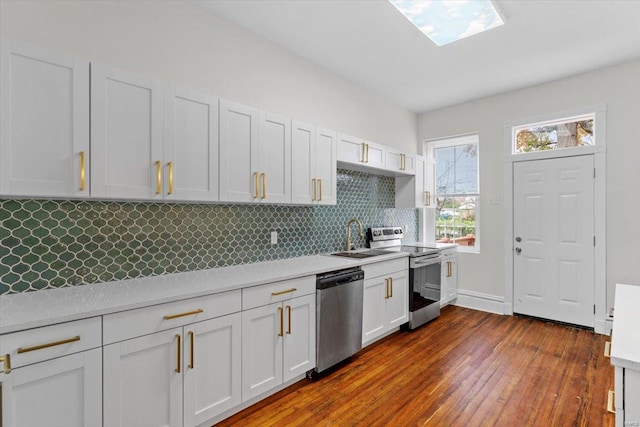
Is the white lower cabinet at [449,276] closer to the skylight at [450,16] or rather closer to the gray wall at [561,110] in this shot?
the gray wall at [561,110]

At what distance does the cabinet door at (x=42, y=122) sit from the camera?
1.52m

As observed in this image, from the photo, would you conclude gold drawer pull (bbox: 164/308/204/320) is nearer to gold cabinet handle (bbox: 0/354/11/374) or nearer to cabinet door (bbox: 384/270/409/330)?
gold cabinet handle (bbox: 0/354/11/374)

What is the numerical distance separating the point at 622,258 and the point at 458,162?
2248 millimetres

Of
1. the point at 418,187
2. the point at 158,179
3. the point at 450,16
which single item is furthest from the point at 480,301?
the point at 158,179

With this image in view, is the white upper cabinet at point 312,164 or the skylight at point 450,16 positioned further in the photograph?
the white upper cabinet at point 312,164

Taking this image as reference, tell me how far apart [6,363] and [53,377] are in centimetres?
20

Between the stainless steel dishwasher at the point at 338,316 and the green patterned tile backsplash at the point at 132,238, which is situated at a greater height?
the green patterned tile backsplash at the point at 132,238

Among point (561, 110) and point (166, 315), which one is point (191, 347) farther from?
point (561, 110)

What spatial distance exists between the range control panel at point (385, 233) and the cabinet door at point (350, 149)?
1039mm

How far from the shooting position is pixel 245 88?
112 inches

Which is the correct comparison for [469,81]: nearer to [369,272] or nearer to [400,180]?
[400,180]

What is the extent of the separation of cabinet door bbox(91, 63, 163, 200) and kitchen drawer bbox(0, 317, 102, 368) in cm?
72

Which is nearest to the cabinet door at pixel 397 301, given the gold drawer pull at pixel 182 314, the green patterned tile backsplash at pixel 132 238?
the green patterned tile backsplash at pixel 132 238

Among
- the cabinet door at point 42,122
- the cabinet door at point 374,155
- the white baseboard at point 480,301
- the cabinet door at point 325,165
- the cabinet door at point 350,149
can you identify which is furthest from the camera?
the white baseboard at point 480,301
